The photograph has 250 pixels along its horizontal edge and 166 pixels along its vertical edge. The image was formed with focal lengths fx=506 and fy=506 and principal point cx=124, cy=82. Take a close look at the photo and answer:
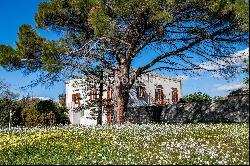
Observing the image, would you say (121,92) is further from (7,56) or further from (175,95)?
(175,95)

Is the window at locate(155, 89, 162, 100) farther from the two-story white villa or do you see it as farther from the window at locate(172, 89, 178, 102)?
the window at locate(172, 89, 178, 102)

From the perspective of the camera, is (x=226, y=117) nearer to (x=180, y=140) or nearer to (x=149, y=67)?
(x=149, y=67)

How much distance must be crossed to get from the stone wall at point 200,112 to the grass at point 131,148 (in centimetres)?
1178

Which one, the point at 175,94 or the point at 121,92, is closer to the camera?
the point at 121,92

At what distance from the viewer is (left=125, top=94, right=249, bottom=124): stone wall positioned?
103 feet

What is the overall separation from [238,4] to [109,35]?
612 cm

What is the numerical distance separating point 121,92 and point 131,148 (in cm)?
1376

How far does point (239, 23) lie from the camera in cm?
2506

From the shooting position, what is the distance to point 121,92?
2767cm

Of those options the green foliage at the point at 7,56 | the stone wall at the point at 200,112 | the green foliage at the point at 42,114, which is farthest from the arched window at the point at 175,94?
the green foliage at the point at 7,56

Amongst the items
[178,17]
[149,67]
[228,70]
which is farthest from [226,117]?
[178,17]

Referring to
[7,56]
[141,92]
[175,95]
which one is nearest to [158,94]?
[175,95]

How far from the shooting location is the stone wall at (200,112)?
31409 millimetres

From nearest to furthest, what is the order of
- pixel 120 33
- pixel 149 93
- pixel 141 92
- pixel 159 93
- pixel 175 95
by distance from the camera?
pixel 120 33 → pixel 141 92 → pixel 149 93 → pixel 159 93 → pixel 175 95
